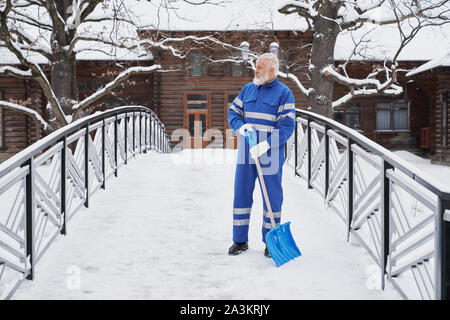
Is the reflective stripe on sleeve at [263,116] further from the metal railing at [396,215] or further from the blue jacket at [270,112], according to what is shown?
the metal railing at [396,215]

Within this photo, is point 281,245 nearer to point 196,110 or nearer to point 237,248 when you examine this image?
point 237,248

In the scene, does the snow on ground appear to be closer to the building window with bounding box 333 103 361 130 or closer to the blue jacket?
the blue jacket

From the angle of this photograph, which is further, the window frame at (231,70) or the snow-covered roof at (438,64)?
the window frame at (231,70)

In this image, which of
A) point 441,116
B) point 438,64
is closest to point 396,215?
point 438,64

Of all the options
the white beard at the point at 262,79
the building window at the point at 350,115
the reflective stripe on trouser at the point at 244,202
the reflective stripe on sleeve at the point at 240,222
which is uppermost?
the building window at the point at 350,115

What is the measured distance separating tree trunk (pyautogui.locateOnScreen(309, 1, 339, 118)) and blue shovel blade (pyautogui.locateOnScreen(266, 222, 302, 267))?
905 cm

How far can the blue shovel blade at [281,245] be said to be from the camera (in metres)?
4.28

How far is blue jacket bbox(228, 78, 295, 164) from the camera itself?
4.45m

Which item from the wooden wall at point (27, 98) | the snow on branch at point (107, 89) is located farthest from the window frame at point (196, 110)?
the snow on branch at point (107, 89)

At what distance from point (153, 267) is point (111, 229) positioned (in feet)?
4.31

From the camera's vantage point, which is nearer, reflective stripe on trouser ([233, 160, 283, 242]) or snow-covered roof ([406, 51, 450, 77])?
reflective stripe on trouser ([233, 160, 283, 242])

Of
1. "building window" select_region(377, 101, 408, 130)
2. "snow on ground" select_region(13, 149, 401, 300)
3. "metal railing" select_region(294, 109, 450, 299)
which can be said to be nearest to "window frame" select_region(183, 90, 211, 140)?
"building window" select_region(377, 101, 408, 130)

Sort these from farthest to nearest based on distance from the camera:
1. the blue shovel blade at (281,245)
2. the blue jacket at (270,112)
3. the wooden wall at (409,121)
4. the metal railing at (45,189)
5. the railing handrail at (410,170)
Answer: the wooden wall at (409,121) < the blue jacket at (270,112) < the blue shovel blade at (281,245) < the metal railing at (45,189) < the railing handrail at (410,170)
